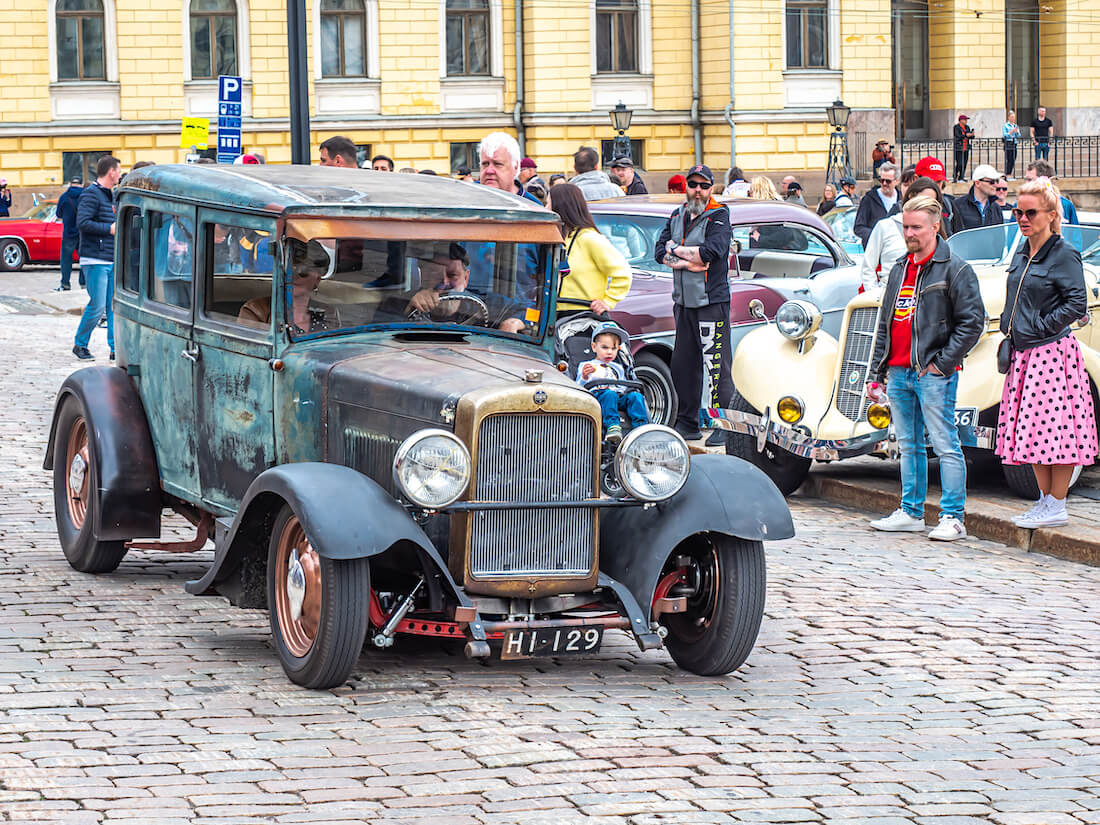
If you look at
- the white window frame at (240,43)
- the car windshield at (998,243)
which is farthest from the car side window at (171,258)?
the white window frame at (240,43)

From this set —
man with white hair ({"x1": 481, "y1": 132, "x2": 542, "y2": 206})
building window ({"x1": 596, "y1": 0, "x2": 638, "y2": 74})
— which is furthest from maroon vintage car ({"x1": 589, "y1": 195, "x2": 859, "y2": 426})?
building window ({"x1": 596, "y1": 0, "x2": 638, "y2": 74})

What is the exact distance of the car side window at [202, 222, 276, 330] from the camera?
23.8 feet

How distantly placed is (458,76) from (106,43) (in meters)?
8.07

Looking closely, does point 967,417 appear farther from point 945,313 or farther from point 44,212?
point 44,212

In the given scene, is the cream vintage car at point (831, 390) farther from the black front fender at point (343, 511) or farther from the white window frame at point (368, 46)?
the white window frame at point (368, 46)

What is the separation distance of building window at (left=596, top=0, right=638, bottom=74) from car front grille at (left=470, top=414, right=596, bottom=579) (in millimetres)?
37301

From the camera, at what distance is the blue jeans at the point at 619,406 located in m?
6.97

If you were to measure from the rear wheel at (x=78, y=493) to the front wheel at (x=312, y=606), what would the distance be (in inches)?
72.7

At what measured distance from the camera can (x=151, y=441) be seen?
838cm

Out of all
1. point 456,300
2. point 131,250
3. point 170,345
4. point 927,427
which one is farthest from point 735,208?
point 456,300

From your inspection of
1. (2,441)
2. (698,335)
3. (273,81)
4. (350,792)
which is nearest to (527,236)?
(350,792)

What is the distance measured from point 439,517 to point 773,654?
164cm

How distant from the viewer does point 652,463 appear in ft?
21.6

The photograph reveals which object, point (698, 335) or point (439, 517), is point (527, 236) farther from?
point (698, 335)
